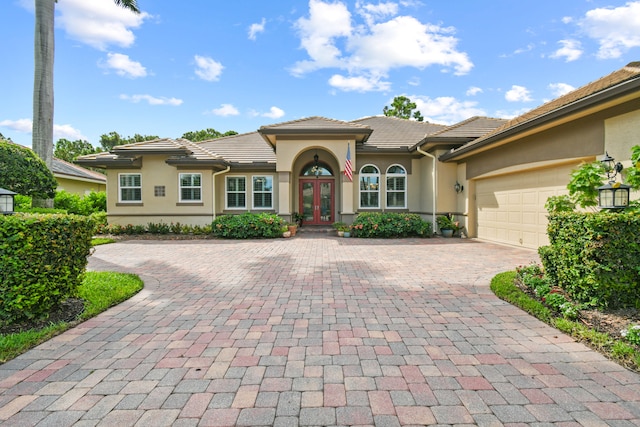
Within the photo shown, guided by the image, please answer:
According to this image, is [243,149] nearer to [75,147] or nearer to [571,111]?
[571,111]

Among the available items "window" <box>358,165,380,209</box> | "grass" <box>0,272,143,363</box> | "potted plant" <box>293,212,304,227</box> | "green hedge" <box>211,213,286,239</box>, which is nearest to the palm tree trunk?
"green hedge" <box>211,213,286,239</box>

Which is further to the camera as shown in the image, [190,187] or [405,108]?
[405,108]

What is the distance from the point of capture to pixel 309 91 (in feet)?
59.8

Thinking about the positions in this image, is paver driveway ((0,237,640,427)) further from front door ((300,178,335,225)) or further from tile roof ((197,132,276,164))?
tile roof ((197,132,276,164))

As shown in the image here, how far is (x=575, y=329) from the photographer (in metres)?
3.28

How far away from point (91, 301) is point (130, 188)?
11.6 metres

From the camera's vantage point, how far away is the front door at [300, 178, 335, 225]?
15.4m

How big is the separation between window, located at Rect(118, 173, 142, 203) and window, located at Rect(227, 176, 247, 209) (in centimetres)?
407

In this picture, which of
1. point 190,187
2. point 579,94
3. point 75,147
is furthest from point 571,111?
point 75,147

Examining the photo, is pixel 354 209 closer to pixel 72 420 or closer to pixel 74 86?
pixel 72 420

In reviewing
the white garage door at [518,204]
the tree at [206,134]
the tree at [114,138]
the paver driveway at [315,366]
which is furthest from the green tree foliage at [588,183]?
the tree at [114,138]

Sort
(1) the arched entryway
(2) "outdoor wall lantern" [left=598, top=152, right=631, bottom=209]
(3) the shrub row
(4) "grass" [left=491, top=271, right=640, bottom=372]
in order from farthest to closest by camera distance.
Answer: (1) the arched entryway < (3) the shrub row < (2) "outdoor wall lantern" [left=598, top=152, right=631, bottom=209] < (4) "grass" [left=491, top=271, right=640, bottom=372]

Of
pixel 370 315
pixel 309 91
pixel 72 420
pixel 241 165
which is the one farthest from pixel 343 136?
pixel 72 420

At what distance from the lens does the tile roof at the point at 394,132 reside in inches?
573
